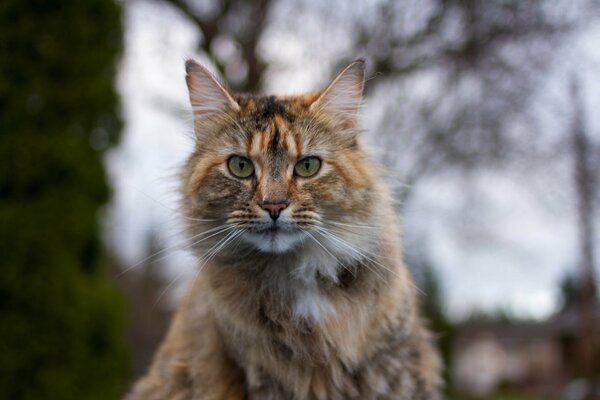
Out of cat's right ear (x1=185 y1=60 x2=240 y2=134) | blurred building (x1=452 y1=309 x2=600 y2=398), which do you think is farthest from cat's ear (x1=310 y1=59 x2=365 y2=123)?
blurred building (x1=452 y1=309 x2=600 y2=398)

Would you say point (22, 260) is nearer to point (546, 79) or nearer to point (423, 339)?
point (423, 339)

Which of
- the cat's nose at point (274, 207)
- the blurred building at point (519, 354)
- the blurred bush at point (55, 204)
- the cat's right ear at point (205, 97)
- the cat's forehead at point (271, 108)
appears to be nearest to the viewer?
the cat's nose at point (274, 207)

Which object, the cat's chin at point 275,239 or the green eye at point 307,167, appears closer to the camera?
the cat's chin at point 275,239

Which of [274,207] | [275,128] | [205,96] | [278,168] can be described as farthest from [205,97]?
[274,207]

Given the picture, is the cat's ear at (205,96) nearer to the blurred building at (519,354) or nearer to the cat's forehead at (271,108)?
the cat's forehead at (271,108)

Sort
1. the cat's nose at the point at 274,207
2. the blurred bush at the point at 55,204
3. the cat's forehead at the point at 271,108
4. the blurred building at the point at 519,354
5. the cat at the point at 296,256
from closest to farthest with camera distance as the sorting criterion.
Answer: the cat's nose at the point at 274,207, the cat at the point at 296,256, the cat's forehead at the point at 271,108, the blurred bush at the point at 55,204, the blurred building at the point at 519,354

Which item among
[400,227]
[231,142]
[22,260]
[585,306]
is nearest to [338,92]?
[231,142]

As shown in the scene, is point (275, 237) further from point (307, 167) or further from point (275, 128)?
point (275, 128)

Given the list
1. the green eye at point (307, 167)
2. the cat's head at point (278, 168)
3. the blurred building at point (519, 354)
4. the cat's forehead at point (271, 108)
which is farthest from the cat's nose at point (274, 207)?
the blurred building at point (519, 354)
